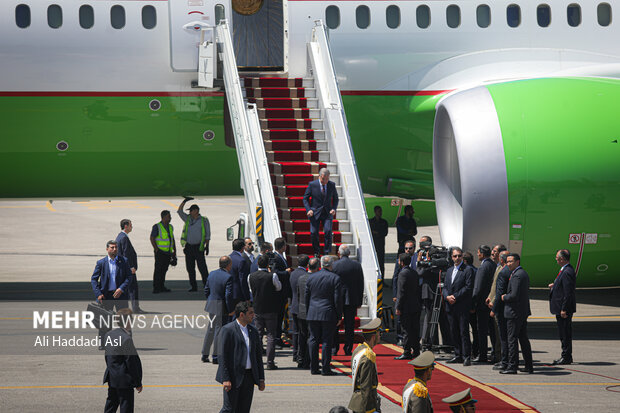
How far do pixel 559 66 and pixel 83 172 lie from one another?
32.9 feet

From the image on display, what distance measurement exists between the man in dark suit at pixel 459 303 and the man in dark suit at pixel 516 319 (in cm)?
66

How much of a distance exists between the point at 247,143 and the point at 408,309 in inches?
177

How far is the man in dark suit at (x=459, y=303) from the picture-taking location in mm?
13812

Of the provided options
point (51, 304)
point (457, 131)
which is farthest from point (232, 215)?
point (457, 131)

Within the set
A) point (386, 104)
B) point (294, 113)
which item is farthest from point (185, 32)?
point (386, 104)

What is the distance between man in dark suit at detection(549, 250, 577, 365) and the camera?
13898mm

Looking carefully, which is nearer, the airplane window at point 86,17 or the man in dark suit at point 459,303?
the man in dark suit at point 459,303

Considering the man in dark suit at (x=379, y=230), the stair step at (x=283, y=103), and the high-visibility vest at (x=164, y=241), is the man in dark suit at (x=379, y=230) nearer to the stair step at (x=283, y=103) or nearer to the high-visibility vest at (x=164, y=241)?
the stair step at (x=283, y=103)

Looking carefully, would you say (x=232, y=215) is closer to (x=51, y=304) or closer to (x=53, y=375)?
(x=51, y=304)

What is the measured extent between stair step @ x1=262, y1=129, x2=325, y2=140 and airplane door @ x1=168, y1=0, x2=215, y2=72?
2080mm

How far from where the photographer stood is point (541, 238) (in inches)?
607

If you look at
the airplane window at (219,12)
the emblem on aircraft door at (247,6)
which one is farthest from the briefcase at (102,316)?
the emblem on aircraft door at (247,6)

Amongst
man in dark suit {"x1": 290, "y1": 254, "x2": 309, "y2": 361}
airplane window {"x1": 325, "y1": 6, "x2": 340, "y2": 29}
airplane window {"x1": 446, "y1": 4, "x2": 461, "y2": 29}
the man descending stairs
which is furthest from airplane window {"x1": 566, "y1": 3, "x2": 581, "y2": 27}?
man in dark suit {"x1": 290, "y1": 254, "x2": 309, "y2": 361}

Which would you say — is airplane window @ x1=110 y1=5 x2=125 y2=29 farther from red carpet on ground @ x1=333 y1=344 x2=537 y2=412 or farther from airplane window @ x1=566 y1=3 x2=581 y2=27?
airplane window @ x1=566 y1=3 x2=581 y2=27
